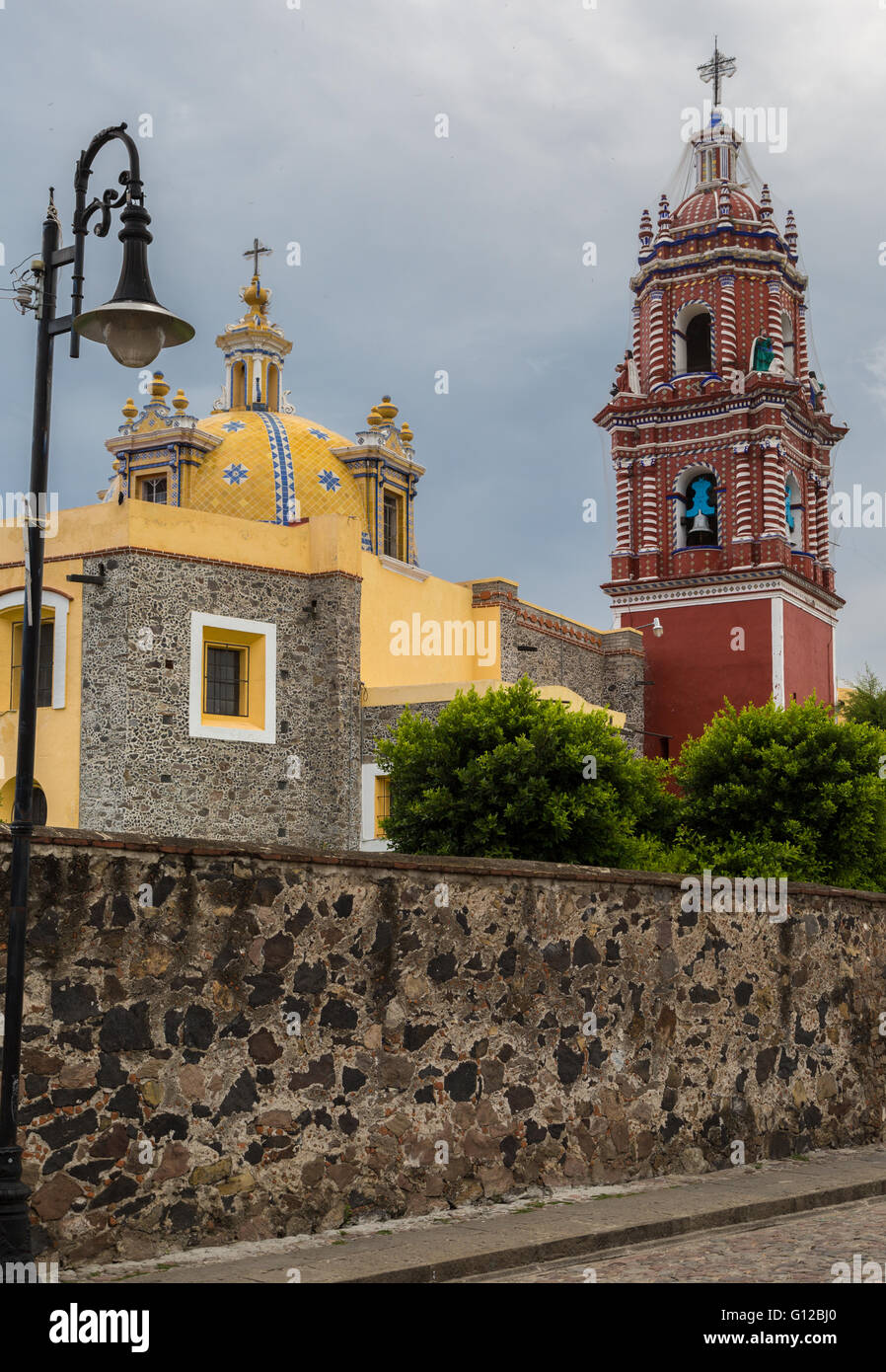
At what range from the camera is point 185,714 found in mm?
21938

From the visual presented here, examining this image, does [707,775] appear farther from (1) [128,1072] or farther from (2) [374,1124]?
(1) [128,1072]

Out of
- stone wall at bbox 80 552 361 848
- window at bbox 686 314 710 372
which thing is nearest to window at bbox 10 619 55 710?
stone wall at bbox 80 552 361 848

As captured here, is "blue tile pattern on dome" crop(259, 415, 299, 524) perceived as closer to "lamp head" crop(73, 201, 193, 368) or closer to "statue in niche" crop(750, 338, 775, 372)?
"statue in niche" crop(750, 338, 775, 372)

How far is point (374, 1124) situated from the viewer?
7.38 m

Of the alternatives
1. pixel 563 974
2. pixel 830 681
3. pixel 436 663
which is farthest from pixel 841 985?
pixel 830 681

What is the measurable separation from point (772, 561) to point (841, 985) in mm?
23637

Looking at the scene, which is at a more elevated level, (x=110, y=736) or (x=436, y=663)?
(x=436, y=663)

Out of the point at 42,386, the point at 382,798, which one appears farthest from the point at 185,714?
the point at 42,386

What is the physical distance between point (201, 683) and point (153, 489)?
24.4 feet

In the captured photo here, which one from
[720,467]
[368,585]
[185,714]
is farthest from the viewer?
[720,467]

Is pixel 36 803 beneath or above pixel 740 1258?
above

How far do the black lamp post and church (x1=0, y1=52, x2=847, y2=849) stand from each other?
15.0 metres

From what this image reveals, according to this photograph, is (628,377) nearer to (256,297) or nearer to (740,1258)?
(256,297)

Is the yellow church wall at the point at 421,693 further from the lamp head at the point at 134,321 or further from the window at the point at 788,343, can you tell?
the window at the point at 788,343
